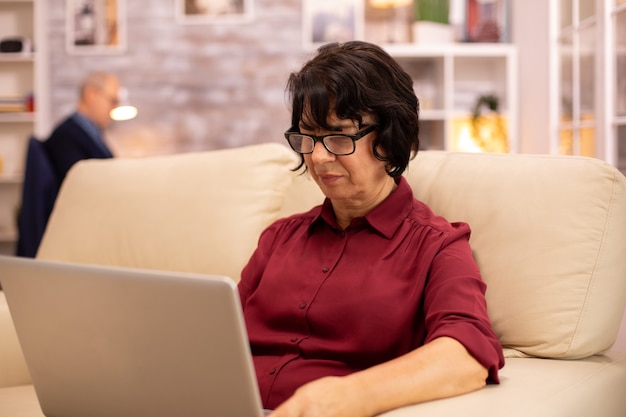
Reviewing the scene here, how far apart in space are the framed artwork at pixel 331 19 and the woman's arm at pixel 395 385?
458 cm

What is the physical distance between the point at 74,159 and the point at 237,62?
196 cm

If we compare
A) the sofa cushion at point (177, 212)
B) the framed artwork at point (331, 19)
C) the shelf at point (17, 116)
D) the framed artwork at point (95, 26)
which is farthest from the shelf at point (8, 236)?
the sofa cushion at point (177, 212)

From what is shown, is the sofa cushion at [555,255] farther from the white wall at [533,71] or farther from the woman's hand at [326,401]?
the white wall at [533,71]

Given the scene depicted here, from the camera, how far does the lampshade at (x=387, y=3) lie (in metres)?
5.67

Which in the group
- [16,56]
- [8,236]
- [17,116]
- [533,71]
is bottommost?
[8,236]

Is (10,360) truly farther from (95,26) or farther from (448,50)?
(95,26)

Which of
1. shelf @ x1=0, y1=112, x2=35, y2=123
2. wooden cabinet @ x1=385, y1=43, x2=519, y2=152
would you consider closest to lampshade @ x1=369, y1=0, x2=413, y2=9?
wooden cabinet @ x1=385, y1=43, x2=519, y2=152

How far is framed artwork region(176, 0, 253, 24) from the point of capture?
566cm

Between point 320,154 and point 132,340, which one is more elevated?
point 320,154

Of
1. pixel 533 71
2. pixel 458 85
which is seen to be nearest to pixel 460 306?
pixel 533 71

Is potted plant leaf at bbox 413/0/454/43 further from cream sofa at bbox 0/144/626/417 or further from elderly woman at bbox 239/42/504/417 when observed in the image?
elderly woman at bbox 239/42/504/417

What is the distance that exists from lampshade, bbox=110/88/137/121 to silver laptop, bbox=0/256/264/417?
4171 millimetres

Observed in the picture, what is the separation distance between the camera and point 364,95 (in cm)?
147

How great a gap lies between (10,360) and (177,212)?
1.82 feet
